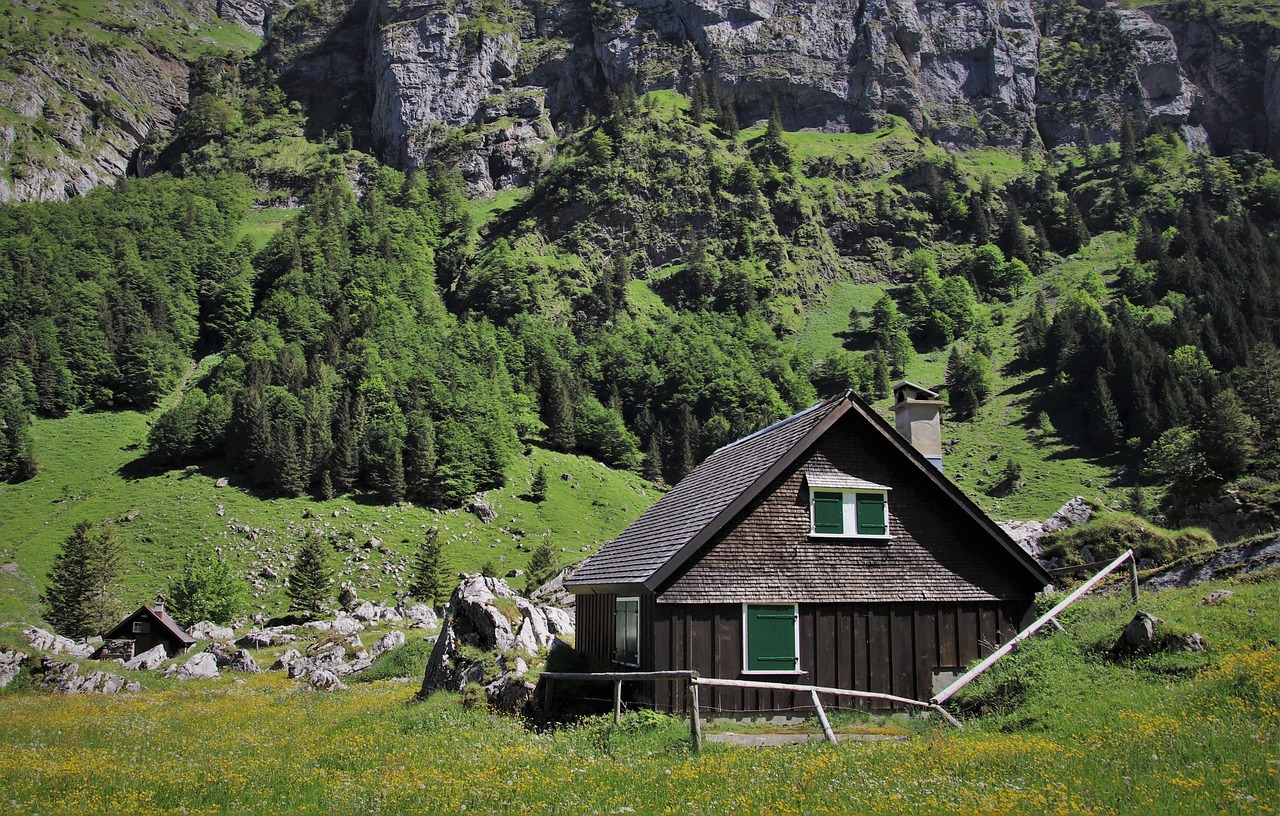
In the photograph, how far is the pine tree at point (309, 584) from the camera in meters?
71.6

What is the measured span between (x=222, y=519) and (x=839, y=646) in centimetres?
8346

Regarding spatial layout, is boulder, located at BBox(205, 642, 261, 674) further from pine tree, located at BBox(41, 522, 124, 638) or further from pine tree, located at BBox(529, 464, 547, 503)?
pine tree, located at BBox(529, 464, 547, 503)

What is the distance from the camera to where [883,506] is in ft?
70.6

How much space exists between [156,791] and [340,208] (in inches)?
7629

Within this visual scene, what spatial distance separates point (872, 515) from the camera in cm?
2134

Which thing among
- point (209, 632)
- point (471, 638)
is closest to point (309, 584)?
point (209, 632)

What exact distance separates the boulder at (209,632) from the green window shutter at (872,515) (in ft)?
174

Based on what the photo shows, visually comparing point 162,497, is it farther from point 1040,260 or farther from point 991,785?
point 1040,260

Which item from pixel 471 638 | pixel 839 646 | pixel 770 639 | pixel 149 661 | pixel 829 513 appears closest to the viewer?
pixel 770 639

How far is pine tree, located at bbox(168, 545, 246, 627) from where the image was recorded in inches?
2645

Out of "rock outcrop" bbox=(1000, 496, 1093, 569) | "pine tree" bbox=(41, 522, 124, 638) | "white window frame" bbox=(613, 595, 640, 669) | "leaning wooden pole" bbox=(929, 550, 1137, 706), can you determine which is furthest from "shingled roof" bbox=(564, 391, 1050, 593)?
"pine tree" bbox=(41, 522, 124, 638)

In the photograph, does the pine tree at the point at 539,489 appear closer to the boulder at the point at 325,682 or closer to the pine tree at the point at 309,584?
the pine tree at the point at 309,584

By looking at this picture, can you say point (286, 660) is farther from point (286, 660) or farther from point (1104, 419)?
point (1104, 419)

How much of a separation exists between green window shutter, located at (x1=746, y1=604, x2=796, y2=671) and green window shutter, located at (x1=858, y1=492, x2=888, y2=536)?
3161 millimetres
